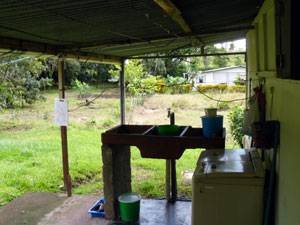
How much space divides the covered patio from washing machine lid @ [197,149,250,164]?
0.26 metres

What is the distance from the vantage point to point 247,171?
223cm

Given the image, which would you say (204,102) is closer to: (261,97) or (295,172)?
(261,97)

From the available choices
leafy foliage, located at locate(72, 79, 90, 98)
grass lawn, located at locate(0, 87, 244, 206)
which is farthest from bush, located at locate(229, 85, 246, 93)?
leafy foliage, located at locate(72, 79, 90, 98)

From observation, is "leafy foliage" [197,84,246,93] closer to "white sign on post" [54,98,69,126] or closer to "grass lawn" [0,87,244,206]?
"grass lawn" [0,87,244,206]

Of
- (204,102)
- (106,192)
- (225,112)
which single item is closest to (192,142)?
(106,192)

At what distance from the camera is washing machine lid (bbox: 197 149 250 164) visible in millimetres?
2621

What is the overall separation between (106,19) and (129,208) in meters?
2.45

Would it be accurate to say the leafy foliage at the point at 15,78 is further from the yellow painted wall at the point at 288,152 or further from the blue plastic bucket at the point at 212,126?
the yellow painted wall at the point at 288,152

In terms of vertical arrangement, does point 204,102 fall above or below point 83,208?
above

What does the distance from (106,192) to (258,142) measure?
2.66 m

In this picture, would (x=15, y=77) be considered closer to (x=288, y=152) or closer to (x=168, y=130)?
(x=168, y=130)

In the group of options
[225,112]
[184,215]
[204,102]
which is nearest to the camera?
[184,215]

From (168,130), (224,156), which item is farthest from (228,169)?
(168,130)

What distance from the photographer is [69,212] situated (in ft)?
15.1
